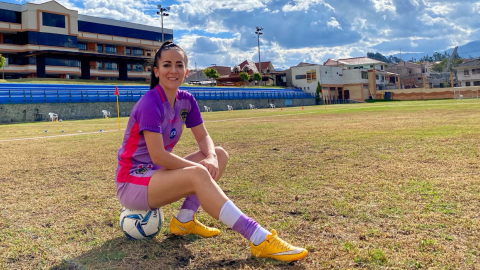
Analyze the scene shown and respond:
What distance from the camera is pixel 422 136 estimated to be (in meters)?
9.10

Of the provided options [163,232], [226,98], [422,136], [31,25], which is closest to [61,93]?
[226,98]

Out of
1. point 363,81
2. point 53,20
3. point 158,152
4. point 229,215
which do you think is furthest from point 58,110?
point 363,81

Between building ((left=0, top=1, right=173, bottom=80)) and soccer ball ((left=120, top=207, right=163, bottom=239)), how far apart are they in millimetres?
46484

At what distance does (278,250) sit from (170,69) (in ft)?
5.36

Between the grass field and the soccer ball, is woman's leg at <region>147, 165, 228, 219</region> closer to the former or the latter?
the soccer ball

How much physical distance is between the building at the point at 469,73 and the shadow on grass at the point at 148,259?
280 ft

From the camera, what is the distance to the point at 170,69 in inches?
119

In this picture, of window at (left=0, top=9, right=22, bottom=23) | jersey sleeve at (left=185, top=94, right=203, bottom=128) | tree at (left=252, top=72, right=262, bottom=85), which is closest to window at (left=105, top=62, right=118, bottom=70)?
window at (left=0, top=9, right=22, bottom=23)

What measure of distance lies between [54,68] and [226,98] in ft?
87.2

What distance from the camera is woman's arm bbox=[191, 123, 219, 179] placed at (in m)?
3.05

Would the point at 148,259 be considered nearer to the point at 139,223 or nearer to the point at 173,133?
the point at 139,223

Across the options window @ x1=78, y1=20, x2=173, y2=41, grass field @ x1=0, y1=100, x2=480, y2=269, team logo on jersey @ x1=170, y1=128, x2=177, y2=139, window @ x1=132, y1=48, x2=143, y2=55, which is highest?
window @ x1=78, y1=20, x2=173, y2=41

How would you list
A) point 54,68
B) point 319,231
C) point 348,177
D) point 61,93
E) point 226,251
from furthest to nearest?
point 54,68, point 61,93, point 348,177, point 319,231, point 226,251

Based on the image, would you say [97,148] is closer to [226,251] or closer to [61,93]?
[226,251]
